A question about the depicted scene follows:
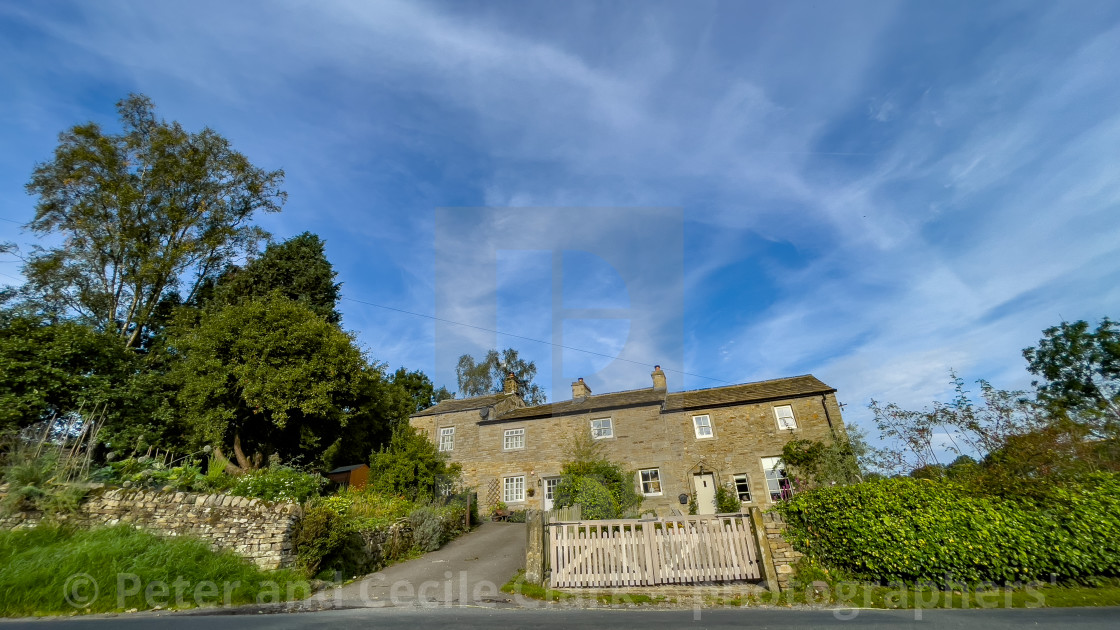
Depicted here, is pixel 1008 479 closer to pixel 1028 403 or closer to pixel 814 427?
pixel 1028 403

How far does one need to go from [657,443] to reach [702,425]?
2.41m

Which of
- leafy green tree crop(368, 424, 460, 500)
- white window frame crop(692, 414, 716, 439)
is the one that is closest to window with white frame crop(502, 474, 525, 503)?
leafy green tree crop(368, 424, 460, 500)

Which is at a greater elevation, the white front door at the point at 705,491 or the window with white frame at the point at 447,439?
the window with white frame at the point at 447,439

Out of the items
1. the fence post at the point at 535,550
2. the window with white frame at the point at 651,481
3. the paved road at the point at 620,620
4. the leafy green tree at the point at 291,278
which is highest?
the leafy green tree at the point at 291,278

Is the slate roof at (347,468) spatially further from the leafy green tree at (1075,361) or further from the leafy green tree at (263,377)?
the leafy green tree at (1075,361)

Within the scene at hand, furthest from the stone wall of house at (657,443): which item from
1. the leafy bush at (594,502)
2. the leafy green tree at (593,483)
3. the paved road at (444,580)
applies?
the paved road at (444,580)

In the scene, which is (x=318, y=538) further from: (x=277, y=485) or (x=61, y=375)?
(x=61, y=375)

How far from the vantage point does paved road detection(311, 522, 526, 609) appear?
8.12m

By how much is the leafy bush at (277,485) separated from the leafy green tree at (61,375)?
7251 mm

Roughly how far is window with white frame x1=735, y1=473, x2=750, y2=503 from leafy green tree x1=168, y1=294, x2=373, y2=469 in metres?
17.5

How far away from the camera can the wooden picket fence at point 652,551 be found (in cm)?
853

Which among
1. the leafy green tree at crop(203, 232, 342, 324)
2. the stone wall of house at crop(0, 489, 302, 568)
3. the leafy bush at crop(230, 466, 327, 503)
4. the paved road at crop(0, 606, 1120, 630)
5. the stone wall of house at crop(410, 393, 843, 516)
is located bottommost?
the paved road at crop(0, 606, 1120, 630)

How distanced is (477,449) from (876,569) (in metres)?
20.5

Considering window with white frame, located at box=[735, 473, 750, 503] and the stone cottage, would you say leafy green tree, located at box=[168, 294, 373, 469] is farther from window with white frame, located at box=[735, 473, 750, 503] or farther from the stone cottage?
window with white frame, located at box=[735, 473, 750, 503]
